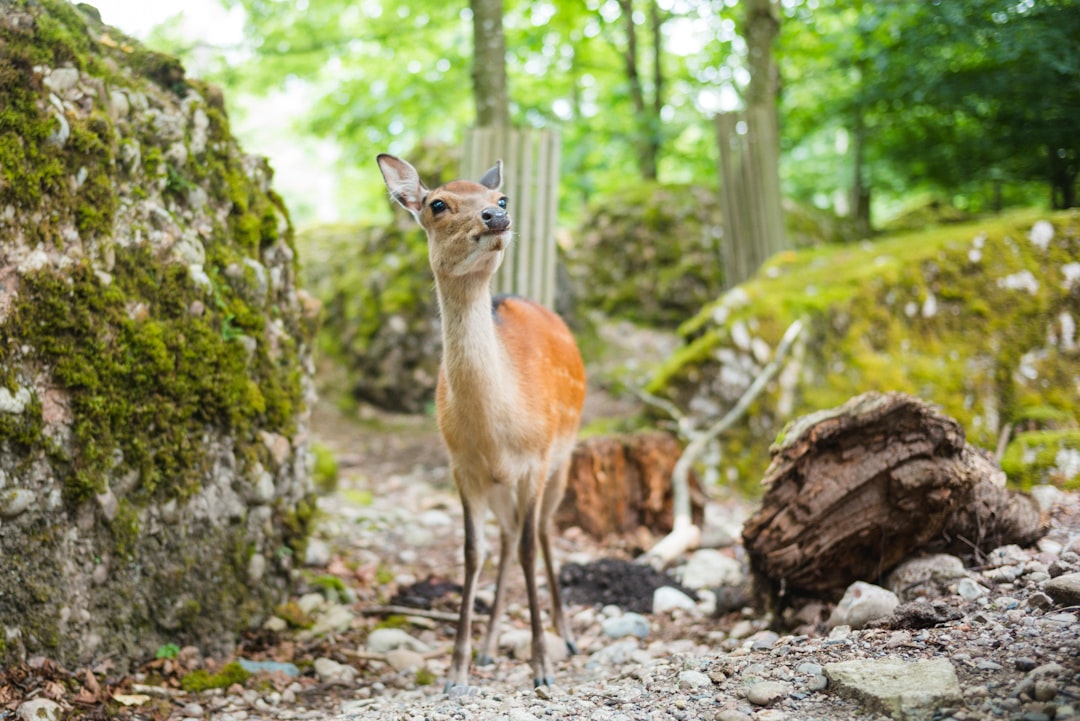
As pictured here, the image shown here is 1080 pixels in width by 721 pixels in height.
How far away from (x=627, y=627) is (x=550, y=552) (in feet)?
1.99

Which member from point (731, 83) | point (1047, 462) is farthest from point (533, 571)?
point (731, 83)

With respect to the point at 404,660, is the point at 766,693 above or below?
above

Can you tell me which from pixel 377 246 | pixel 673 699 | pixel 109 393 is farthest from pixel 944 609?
pixel 377 246

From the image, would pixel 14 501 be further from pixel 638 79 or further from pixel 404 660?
pixel 638 79

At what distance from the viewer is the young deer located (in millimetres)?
3932

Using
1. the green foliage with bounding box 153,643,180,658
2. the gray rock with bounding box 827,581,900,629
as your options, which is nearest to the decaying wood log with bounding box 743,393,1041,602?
the gray rock with bounding box 827,581,900,629

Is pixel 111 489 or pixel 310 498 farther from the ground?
pixel 111 489

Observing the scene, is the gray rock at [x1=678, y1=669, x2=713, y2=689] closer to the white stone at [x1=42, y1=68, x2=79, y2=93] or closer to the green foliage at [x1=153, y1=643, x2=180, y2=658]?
the green foliage at [x1=153, y1=643, x2=180, y2=658]

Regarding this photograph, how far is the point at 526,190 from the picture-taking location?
26.1 feet

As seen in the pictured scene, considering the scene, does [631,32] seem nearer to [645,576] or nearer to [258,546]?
[645,576]

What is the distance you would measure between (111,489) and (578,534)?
373 centimetres

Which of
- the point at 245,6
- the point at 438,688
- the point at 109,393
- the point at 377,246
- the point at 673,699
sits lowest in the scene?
the point at 438,688

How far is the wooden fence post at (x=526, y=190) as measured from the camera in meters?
7.84

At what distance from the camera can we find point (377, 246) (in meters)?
10.6
